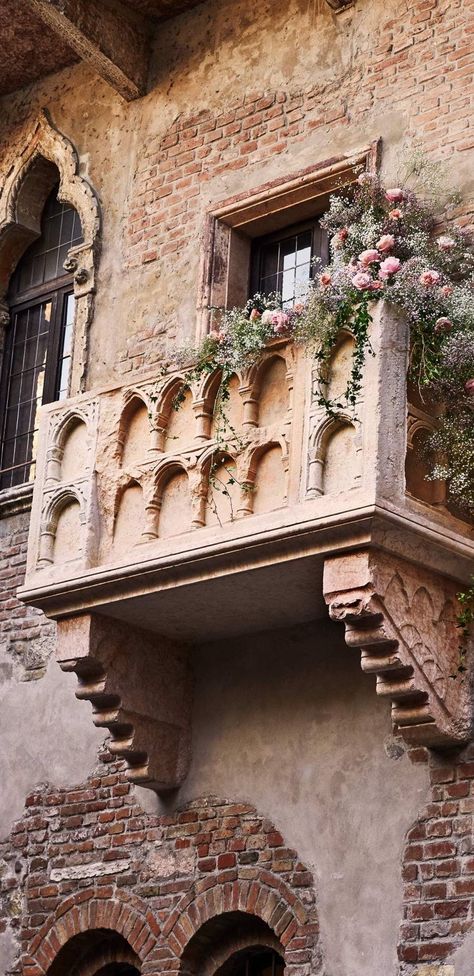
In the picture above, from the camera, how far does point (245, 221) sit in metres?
10.4

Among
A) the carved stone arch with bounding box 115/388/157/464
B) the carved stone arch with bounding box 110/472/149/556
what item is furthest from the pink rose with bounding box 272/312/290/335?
the carved stone arch with bounding box 110/472/149/556

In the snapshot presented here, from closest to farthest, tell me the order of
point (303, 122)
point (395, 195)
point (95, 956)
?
point (395, 195) → point (95, 956) → point (303, 122)

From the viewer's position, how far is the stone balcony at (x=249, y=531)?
25.6 feet

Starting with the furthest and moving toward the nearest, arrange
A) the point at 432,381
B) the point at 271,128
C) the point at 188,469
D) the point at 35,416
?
the point at 35,416
the point at 271,128
the point at 188,469
the point at 432,381

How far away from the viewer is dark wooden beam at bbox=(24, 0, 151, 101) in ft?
35.8

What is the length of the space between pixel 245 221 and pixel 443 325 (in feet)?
8.86

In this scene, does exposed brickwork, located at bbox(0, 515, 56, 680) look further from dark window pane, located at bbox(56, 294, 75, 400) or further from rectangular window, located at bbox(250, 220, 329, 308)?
rectangular window, located at bbox(250, 220, 329, 308)

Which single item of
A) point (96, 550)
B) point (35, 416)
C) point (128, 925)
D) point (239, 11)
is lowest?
point (128, 925)

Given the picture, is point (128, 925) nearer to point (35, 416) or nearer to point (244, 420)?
point (244, 420)

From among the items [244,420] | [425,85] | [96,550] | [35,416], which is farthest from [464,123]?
[35,416]

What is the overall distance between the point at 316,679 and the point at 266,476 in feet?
4.11

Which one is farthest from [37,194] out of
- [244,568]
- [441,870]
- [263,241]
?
[441,870]

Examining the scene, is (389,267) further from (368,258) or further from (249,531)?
(249,531)

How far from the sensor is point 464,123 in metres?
9.22
